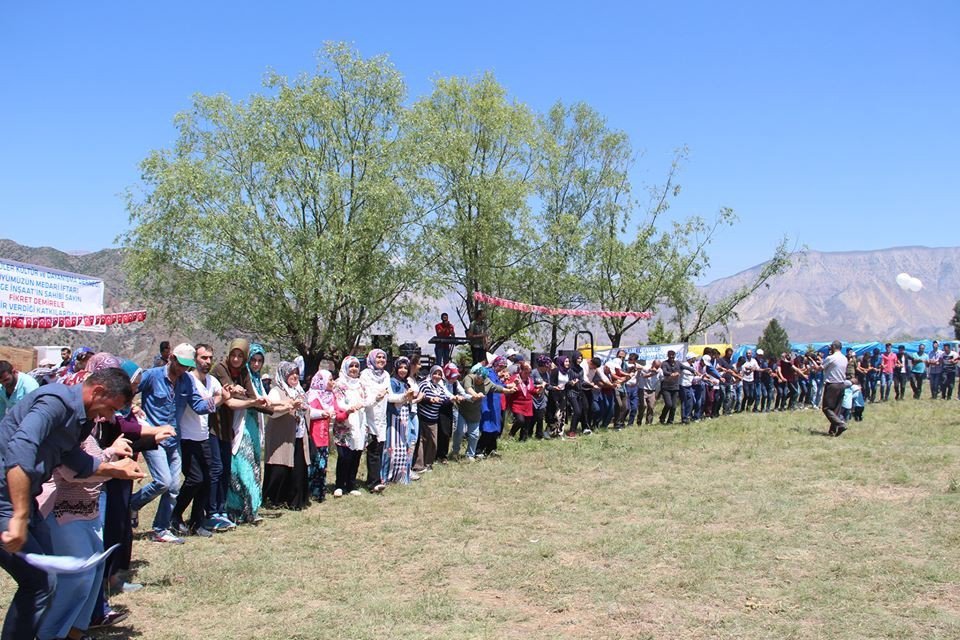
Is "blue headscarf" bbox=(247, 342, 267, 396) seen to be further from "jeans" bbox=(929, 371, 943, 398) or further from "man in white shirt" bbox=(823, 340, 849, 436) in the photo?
"jeans" bbox=(929, 371, 943, 398)

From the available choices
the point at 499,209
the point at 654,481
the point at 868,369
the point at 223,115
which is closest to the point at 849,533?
the point at 654,481

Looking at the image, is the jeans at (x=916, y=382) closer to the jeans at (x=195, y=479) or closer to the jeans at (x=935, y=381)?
the jeans at (x=935, y=381)

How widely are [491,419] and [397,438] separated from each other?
2613 mm

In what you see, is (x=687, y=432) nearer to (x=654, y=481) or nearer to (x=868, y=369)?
(x=654, y=481)

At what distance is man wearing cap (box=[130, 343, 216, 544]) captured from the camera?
20.1 feet

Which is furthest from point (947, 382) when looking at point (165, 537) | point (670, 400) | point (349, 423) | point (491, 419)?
Result: point (165, 537)

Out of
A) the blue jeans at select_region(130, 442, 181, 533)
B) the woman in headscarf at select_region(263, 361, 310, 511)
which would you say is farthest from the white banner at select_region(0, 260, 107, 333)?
the blue jeans at select_region(130, 442, 181, 533)

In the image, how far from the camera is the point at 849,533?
23.3ft

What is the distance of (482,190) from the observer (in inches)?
1070

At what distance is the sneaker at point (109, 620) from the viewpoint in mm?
4770

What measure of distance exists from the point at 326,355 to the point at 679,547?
17.0 m

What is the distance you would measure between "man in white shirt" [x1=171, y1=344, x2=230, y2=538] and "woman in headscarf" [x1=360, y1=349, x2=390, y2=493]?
2596 millimetres

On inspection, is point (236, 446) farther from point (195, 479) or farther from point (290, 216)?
point (290, 216)

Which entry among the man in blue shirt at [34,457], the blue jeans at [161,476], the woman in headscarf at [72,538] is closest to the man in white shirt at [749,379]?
the blue jeans at [161,476]
